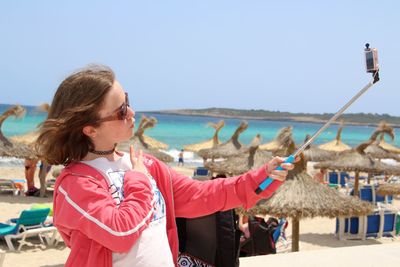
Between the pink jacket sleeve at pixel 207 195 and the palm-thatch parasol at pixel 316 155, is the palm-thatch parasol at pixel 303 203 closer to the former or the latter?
the pink jacket sleeve at pixel 207 195

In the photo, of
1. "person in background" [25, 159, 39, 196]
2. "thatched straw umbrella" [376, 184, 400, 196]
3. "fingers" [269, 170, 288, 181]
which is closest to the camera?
"fingers" [269, 170, 288, 181]

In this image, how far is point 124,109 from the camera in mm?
1497

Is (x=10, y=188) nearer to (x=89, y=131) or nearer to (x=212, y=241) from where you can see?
(x=212, y=241)

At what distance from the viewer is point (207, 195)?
1.68 meters

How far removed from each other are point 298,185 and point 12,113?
851 cm

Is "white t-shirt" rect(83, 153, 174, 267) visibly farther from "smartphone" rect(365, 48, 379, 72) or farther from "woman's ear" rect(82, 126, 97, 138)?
"smartphone" rect(365, 48, 379, 72)

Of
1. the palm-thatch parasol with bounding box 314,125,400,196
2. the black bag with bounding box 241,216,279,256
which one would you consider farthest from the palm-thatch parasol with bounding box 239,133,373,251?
the palm-thatch parasol with bounding box 314,125,400,196

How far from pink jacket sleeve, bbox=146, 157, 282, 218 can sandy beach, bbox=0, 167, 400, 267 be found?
1841 mm

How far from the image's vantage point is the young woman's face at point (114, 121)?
147 centimetres

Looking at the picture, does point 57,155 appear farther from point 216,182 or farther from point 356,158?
point 356,158

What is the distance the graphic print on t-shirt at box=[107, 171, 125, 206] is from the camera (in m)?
1.45

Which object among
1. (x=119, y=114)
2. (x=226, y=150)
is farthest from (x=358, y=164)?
(x=119, y=114)

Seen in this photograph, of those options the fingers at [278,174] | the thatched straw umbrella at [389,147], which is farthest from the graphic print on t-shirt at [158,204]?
the thatched straw umbrella at [389,147]

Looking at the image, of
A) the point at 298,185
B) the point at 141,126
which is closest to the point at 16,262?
the point at 298,185
